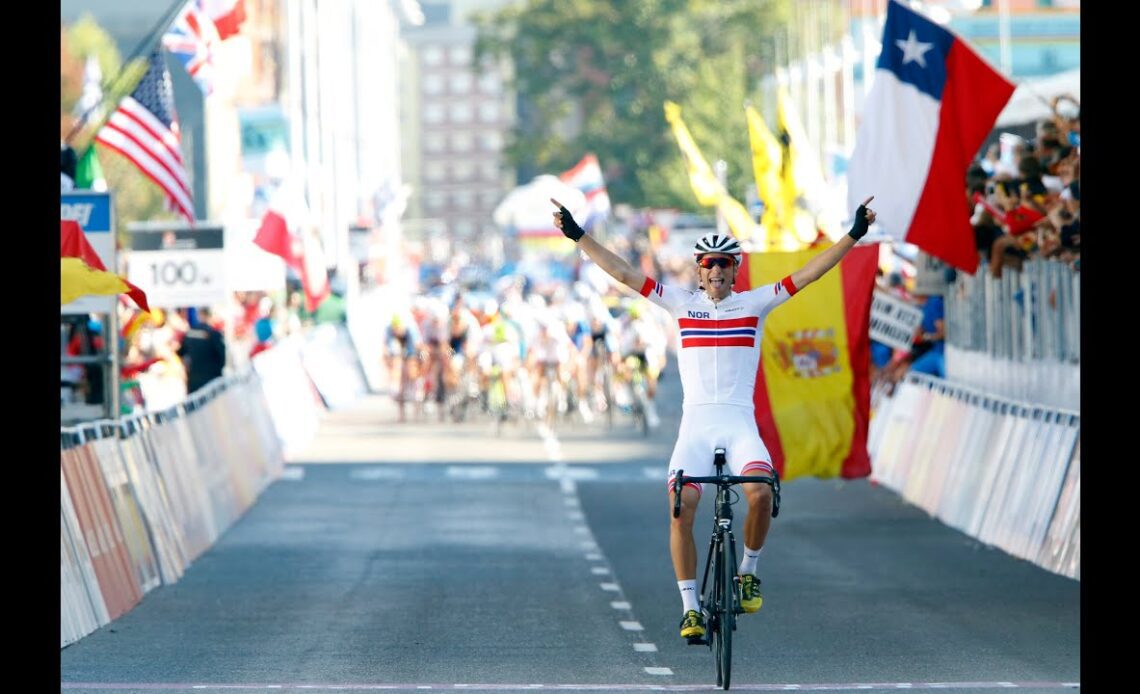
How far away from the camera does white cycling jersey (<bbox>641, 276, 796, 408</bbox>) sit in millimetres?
11586

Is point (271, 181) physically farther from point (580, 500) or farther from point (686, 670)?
point (686, 670)

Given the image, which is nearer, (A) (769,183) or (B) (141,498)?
(B) (141,498)

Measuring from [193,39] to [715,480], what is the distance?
15417 millimetres

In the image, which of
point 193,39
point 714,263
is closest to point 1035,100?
point 193,39

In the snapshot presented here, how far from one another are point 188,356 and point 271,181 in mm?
13069

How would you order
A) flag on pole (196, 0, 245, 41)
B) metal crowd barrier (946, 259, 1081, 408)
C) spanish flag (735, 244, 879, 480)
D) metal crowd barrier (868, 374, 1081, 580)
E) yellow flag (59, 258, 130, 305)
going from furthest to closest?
flag on pole (196, 0, 245, 41)
spanish flag (735, 244, 879, 480)
metal crowd barrier (946, 259, 1081, 408)
metal crowd barrier (868, 374, 1081, 580)
yellow flag (59, 258, 130, 305)

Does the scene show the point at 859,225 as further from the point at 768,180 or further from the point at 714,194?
the point at 714,194

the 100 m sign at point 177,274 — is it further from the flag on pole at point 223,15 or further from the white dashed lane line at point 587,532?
the white dashed lane line at point 587,532

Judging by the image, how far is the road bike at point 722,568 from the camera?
11.0 metres

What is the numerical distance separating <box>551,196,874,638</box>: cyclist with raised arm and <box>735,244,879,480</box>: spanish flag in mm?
7480

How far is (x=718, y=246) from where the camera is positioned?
11.6m

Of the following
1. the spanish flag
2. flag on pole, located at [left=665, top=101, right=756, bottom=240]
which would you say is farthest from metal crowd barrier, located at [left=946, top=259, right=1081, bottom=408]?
flag on pole, located at [left=665, top=101, right=756, bottom=240]

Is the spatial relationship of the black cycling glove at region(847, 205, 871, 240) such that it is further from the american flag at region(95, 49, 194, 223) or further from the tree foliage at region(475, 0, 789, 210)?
the tree foliage at region(475, 0, 789, 210)

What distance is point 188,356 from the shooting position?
25688mm
